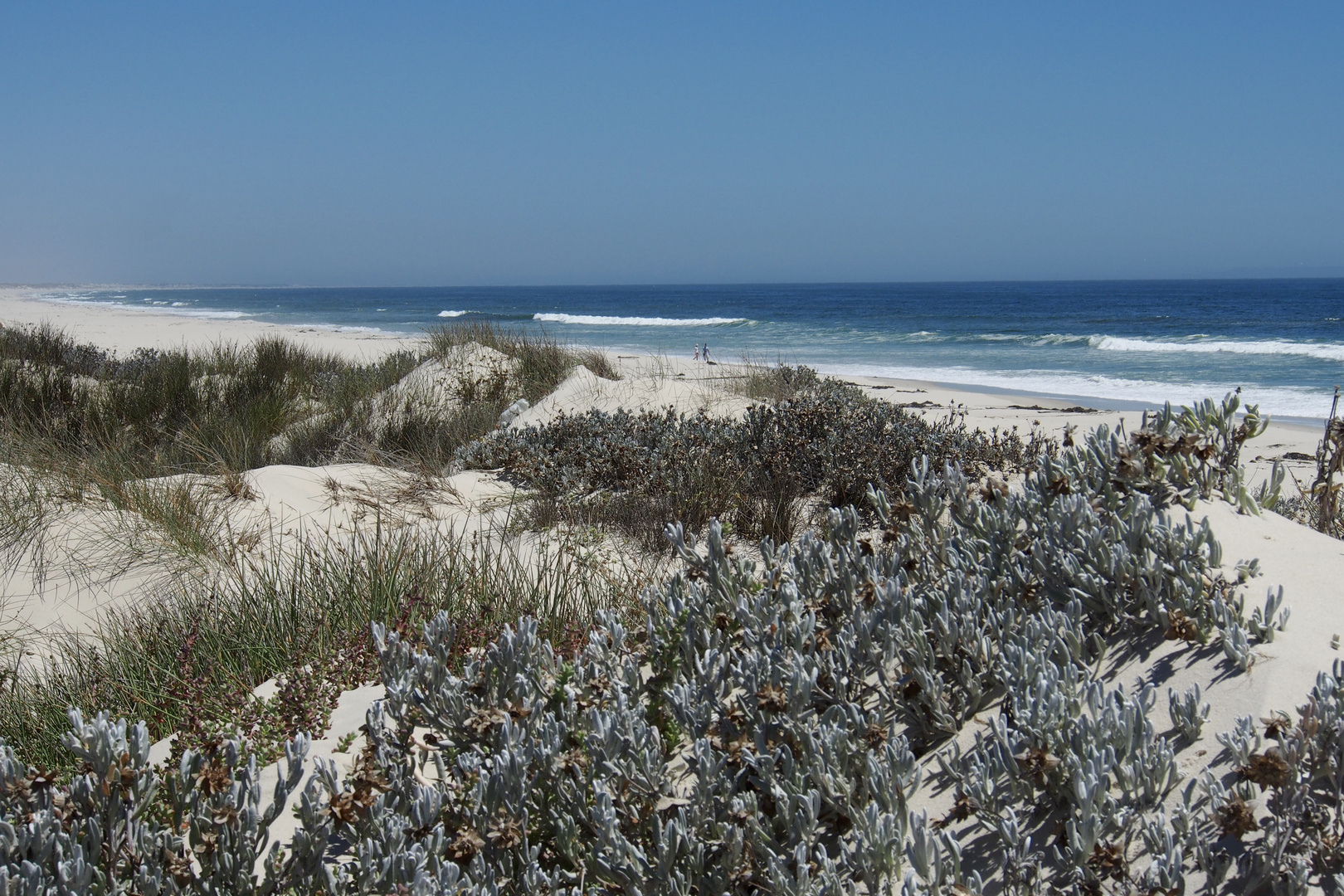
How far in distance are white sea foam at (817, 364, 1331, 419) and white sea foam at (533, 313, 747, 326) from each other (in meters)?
A: 29.3

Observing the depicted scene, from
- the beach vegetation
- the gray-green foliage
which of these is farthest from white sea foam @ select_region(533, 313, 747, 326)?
the gray-green foliage

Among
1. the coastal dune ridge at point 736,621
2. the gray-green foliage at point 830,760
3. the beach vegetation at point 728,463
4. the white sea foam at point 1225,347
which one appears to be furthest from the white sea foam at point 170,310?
the gray-green foliage at point 830,760

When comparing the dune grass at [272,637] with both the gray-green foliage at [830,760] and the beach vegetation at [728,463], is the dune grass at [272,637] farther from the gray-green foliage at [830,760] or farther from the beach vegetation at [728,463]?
the beach vegetation at [728,463]

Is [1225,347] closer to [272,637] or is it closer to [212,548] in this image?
[212,548]

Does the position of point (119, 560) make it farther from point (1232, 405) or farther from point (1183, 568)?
point (1232, 405)

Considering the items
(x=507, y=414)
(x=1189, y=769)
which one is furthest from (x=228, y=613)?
(x=507, y=414)

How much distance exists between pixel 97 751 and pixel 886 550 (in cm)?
222

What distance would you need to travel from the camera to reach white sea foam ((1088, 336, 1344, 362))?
25531mm

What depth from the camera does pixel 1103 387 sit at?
56.7 ft

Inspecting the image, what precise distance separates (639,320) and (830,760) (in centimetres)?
5482

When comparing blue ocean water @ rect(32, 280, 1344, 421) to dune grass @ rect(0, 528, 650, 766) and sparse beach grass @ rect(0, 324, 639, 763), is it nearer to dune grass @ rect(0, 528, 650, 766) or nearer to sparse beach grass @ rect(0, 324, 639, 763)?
sparse beach grass @ rect(0, 324, 639, 763)

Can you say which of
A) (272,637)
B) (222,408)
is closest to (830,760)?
(272,637)

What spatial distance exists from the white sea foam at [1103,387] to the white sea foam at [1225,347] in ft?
30.8

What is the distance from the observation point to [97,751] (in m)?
1.75
